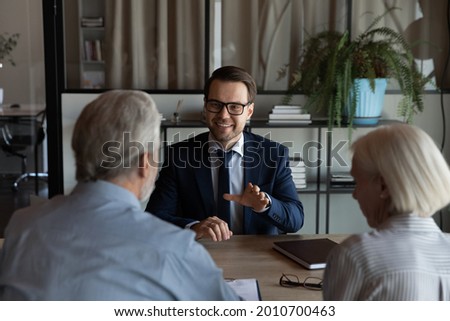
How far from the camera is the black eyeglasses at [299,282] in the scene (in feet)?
7.07

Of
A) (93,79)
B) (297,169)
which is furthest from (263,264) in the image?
(93,79)

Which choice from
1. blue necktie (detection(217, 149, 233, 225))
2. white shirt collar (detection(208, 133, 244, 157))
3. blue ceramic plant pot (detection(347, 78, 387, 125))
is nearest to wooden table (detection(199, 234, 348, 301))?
blue necktie (detection(217, 149, 233, 225))

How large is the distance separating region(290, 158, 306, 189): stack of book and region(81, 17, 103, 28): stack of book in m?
1.72

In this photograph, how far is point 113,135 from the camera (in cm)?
157

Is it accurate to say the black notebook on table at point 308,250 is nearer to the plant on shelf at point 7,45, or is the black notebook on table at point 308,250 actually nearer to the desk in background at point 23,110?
the desk in background at point 23,110

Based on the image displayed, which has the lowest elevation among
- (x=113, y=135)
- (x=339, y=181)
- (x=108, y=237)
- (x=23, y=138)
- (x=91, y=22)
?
(x=339, y=181)

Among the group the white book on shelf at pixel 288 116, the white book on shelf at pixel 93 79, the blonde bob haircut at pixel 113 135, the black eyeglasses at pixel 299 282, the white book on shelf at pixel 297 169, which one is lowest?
the black eyeglasses at pixel 299 282

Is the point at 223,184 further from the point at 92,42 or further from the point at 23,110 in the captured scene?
the point at 23,110

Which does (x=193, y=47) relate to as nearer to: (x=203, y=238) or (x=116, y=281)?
(x=203, y=238)

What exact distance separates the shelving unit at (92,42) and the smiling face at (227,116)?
219 centimetres

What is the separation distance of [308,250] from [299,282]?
1.01 ft

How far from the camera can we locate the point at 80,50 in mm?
4918

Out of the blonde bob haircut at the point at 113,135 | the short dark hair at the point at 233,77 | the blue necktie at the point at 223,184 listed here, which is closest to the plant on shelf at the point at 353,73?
the short dark hair at the point at 233,77
